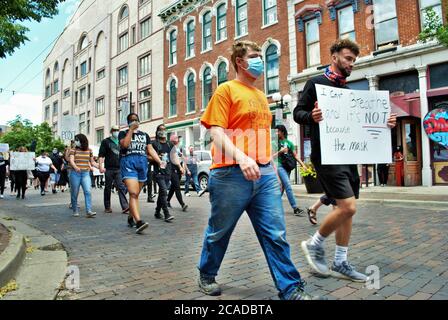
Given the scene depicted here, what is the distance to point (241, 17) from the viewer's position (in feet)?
71.8

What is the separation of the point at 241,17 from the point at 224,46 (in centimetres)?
198

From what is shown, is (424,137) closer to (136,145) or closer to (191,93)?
(136,145)

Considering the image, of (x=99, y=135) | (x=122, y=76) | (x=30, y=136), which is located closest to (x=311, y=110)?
(x=122, y=76)

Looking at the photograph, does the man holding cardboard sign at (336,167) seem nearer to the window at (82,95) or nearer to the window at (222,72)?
the window at (222,72)

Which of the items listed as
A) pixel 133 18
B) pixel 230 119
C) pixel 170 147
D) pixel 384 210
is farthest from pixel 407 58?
pixel 133 18

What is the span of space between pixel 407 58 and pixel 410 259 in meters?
12.9

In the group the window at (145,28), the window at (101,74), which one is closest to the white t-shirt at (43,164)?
the window at (145,28)

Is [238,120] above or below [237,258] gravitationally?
above

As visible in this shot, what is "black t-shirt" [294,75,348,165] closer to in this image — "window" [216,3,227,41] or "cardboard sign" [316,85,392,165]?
"cardboard sign" [316,85,392,165]

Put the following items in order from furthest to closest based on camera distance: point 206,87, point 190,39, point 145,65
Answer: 1. point 145,65
2. point 190,39
3. point 206,87

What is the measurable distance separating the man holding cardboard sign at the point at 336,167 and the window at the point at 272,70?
17014 millimetres

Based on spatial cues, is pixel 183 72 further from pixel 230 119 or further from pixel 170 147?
pixel 230 119

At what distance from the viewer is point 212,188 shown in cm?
268

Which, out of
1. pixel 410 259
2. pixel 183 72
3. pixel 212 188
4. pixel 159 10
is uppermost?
pixel 159 10
